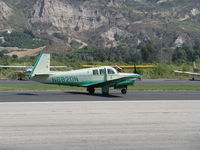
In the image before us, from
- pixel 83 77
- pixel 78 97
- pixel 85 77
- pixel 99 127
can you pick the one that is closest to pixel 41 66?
pixel 83 77

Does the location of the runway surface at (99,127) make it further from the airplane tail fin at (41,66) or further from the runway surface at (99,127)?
the airplane tail fin at (41,66)

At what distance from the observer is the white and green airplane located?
30562 millimetres

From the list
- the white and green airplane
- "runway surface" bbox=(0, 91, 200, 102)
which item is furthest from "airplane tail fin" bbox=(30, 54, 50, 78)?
"runway surface" bbox=(0, 91, 200, 102)

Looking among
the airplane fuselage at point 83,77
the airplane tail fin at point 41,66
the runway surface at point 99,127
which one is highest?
the airplane tail fin at point 41,66

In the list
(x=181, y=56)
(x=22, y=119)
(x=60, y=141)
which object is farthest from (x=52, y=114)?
(x=181, y=56)

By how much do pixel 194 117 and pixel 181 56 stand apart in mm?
156942

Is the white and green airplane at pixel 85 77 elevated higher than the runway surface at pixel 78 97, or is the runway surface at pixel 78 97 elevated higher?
the white and green airplane at pixel 85 77

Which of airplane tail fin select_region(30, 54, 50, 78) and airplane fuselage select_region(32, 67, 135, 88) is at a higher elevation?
airplane tail fin select_region(30, 54, 50, 78)

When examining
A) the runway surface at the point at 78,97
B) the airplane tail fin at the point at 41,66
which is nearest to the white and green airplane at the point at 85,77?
the airplane tail fin at the point at 41,66

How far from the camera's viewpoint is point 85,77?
106ft

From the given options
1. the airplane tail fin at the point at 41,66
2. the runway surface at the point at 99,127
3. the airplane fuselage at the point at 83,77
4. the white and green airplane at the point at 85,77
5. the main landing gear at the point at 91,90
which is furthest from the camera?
the main landing gear at the point at 91,90

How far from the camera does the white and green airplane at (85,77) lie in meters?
30.6

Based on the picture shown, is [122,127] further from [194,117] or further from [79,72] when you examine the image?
[79,72]

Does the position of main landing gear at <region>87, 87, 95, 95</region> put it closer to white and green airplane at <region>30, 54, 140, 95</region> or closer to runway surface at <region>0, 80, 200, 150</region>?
white and green airplane at <region>30, 54, 140, 95</region>
